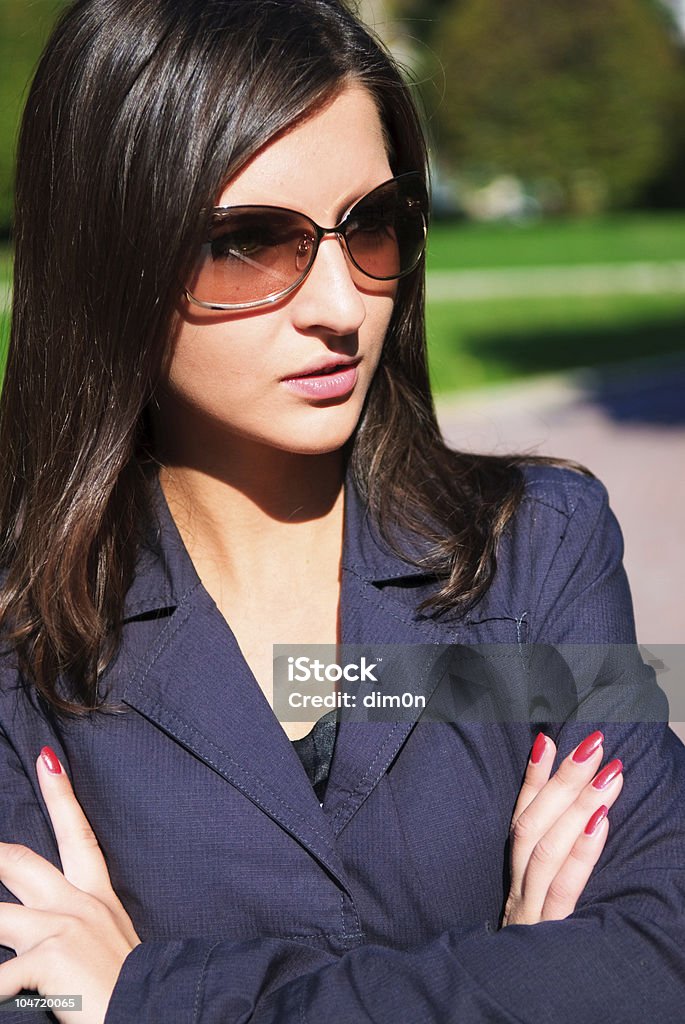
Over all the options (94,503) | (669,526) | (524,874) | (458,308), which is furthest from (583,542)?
(458,308)

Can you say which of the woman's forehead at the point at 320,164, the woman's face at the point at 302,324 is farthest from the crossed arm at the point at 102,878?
the woman's forehead at the point at 320,164

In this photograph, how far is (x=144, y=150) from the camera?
1956 mm

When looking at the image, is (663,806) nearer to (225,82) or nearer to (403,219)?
(403,219)

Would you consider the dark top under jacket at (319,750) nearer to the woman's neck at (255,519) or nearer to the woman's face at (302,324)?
the woman's neck at (255,519)

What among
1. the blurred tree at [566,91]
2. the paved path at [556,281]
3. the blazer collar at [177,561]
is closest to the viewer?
the blazer collar at [177,561]

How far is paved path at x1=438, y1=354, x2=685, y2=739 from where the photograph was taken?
6574 millimetres

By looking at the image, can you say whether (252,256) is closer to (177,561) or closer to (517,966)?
(177,561)

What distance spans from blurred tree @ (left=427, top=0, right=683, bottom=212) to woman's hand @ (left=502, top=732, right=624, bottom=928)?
4342 centimetres

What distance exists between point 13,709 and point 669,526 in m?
6.24

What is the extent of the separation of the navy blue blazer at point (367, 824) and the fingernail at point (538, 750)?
40 mm

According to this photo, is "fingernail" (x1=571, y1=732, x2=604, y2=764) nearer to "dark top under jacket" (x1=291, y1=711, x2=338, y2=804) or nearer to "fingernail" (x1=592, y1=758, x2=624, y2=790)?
"fingernail" (x1=592, y1=758, x2=624, y2=790)

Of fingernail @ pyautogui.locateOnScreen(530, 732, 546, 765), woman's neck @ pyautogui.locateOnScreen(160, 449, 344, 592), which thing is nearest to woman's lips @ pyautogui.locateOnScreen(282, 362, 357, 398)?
woman's neck @ pyautogui.locateOnScreen(160, 449, 344, 592)

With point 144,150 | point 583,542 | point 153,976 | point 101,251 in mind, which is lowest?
point 153,976

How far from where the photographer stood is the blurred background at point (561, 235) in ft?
25.3
